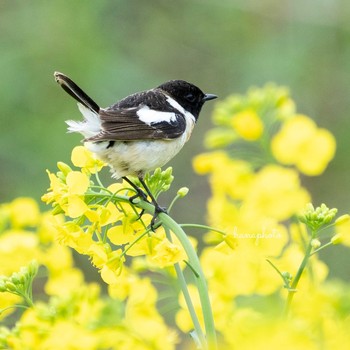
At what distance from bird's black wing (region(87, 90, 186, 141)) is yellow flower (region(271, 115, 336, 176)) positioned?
1.88 ft

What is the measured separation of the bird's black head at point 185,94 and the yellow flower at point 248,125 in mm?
940

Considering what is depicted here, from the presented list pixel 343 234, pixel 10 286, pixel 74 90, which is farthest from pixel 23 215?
pixel 343 234

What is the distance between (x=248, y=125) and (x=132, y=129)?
504mm

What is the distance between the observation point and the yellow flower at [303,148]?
2564mm

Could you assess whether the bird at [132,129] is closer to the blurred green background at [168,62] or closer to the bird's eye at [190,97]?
the bird's eye at [190,97]

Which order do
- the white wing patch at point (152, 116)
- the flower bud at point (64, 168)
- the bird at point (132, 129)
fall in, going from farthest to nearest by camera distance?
the white wing patch at point (152, 116)
the bird at point (132, 129)
the flower bud at point (64, 168)

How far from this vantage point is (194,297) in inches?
97.3

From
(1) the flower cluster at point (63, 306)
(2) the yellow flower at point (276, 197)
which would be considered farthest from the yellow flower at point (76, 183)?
(2) the yellow flower at point (276, 197)

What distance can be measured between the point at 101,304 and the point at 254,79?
370cm

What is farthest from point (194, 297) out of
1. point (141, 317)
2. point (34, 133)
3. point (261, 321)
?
point (34, 133)

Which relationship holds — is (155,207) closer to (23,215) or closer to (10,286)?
(10,286)

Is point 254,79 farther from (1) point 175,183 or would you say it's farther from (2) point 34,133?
(2) point 34,133

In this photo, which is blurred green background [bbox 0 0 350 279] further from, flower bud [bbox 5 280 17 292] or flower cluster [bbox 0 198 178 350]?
flower bud [bbox 5 280 17 292]

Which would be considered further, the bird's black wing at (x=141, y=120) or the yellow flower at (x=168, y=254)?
the bird's black wing at (x=141, y=120)
